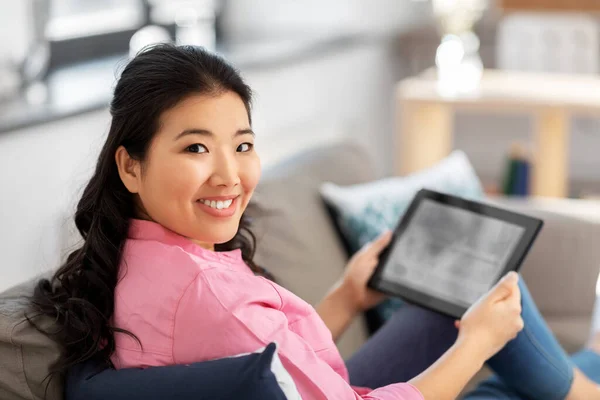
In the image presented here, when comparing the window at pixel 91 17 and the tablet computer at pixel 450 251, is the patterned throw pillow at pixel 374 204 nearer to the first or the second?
the tablet computer at pixel 450 251

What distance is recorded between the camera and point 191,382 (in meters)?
1.13

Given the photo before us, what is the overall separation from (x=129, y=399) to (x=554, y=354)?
792mm

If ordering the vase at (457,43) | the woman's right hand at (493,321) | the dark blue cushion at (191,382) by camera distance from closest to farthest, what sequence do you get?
the dark blue cushion at (191,382) < the woman's right hand at (493,321) < the vase at (457,43)

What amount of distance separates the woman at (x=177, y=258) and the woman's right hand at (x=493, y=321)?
0.18ft

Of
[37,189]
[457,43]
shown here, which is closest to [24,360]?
[37,189]

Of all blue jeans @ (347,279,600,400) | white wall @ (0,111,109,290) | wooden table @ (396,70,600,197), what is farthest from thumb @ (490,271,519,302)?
wooden table @ (396,70,600,197)

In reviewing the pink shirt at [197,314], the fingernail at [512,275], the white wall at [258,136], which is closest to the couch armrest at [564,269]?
the fingernail at [512,275]

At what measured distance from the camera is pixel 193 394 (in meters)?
1.13

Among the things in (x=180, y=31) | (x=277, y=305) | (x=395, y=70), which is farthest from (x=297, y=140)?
(x=277, y=305)

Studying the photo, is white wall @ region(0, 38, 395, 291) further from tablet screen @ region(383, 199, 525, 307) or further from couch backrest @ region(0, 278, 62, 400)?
tablet screen @ region(383, 199, 525, 307)

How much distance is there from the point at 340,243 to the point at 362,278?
1.01ft

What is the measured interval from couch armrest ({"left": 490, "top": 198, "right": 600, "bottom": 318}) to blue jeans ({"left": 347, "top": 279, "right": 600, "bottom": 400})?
478 millimetres

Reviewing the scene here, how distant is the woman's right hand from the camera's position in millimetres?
1424

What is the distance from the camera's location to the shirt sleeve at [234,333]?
115 centimetres
